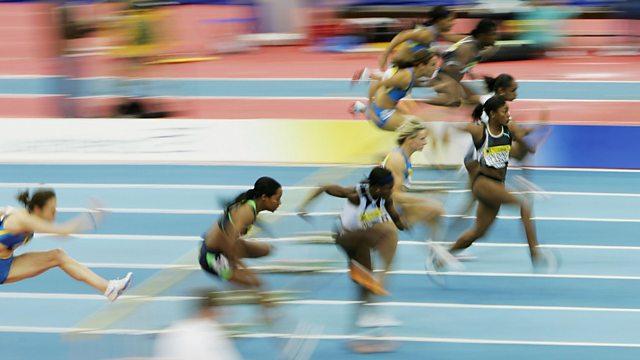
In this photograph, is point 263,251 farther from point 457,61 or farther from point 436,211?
point 457,61

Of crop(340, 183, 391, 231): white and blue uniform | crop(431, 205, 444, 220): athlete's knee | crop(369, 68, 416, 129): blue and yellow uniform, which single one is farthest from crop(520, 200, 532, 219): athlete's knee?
crop(369, 68, 416, 129): blue and yellow uniform

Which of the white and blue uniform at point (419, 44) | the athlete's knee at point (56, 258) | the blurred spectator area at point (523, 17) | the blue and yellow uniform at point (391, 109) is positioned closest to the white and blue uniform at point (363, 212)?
the athlete's knee at point (56, 258)

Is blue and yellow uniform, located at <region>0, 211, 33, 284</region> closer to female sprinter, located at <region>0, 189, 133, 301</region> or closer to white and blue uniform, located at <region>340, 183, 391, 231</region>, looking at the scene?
female sprinter, located at <region>0, 189, 133, 301</region>

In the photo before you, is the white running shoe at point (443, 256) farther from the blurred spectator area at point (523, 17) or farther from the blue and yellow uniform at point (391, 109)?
the blurred spectator area at point (523, 17)

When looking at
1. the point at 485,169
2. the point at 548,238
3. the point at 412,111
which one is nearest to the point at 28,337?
the point at 485,169

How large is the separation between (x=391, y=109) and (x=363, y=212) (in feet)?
13.8

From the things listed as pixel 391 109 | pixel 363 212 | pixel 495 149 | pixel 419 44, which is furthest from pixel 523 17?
pixel 363 212

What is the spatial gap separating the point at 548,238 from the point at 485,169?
6.26ft

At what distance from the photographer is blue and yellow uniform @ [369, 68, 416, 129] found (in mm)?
12688

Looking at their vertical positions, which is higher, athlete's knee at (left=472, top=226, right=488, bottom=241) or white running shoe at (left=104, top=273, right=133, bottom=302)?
white running shoe at (left=104, top=273, right=133, bottom=302)

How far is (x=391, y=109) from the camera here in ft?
42.2

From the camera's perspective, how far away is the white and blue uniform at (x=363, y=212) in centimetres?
874

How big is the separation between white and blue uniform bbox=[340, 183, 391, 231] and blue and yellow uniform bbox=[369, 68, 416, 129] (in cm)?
399

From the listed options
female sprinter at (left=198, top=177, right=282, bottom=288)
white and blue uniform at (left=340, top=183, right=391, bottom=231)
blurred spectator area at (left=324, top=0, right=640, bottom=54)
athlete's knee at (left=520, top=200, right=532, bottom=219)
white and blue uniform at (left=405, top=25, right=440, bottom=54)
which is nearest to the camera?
female sprinter at (left=198, top=177, right=282, bottom=288)
